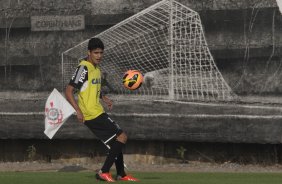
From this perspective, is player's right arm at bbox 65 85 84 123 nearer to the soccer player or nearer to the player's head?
the soccer player

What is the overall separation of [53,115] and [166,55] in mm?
2494

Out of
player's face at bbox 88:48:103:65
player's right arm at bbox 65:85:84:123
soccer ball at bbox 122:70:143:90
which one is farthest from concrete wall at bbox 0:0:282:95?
player's right arm at bbox 65:85:84:123

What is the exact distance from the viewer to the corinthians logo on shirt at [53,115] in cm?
1391

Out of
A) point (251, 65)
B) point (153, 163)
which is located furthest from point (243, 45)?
point (153, 163)

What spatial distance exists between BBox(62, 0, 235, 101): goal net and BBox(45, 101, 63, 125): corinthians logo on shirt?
1.06 meters

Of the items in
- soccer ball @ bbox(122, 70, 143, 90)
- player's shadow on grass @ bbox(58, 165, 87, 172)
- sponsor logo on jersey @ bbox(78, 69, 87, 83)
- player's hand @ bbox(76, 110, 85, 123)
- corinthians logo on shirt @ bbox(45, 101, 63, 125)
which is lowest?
player's shadow on grass @ bbox(58, 165, 87, 172)

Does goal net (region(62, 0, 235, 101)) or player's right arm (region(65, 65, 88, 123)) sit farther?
goal net (region(62, 0, 235, 101))

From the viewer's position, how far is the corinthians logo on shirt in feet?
45.6

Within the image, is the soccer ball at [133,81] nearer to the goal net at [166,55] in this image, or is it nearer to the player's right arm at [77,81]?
the player's right arm at [77,81]

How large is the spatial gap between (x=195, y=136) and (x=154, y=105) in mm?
963

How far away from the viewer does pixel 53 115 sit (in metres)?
14.0

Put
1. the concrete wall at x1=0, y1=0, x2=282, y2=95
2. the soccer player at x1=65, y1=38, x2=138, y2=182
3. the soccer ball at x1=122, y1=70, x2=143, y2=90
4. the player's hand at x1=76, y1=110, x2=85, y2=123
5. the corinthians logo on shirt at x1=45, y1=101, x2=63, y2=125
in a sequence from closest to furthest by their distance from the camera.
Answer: the player's hand at x1=76, y1=110, x2=85, y2=123, the soccer player at x1=65, y1=38, x2=138, y2=182, the soccer ball at x1=122, y1=70, x2=143, y2=90, the concrete wall at x1=0, y1=0, x2=282, y2=95, the corinthians logo on shirt at x1=45, y1=101, x2=63, y2=125

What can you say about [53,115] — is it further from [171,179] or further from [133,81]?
[171,179]

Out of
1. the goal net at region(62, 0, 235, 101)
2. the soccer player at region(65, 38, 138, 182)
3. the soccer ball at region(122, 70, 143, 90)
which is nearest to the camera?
the soccer player at region(65, 38, 138, 182)
